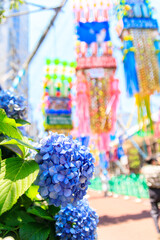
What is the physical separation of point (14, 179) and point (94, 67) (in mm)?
3761

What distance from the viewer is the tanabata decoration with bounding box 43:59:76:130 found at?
4.50 meters

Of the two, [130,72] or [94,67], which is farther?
[94,67]

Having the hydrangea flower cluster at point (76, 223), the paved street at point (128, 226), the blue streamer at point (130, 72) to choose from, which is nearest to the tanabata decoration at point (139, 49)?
the blue streamer at point (130, 72)

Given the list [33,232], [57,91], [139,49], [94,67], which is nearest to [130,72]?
[139,49]

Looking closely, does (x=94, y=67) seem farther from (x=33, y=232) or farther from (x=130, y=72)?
(x=33, y=232)

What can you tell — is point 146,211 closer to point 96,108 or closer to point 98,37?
point 96,108

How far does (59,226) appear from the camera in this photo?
57cm

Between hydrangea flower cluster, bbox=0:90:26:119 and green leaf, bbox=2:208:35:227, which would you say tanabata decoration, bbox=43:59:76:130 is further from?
green leaf, bbox=2:208:35:227

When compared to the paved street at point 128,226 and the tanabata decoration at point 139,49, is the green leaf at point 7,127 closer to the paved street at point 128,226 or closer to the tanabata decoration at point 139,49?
the paved street at point 128,226

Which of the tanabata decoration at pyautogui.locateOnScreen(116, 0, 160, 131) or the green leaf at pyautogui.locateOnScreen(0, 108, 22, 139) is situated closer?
the green leaf at pyautogui.locateOnScreen(0, 108, 22, 139)

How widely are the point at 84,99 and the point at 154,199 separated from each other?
91.4 inches

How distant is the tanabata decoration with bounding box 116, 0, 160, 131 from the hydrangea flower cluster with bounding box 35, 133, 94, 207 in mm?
3002

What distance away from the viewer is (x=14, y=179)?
45 cm

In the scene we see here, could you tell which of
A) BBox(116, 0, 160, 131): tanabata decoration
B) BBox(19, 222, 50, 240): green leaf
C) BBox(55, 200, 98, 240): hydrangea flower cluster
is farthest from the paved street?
BBox(116, 0, 160, 131): tanabata decoration
